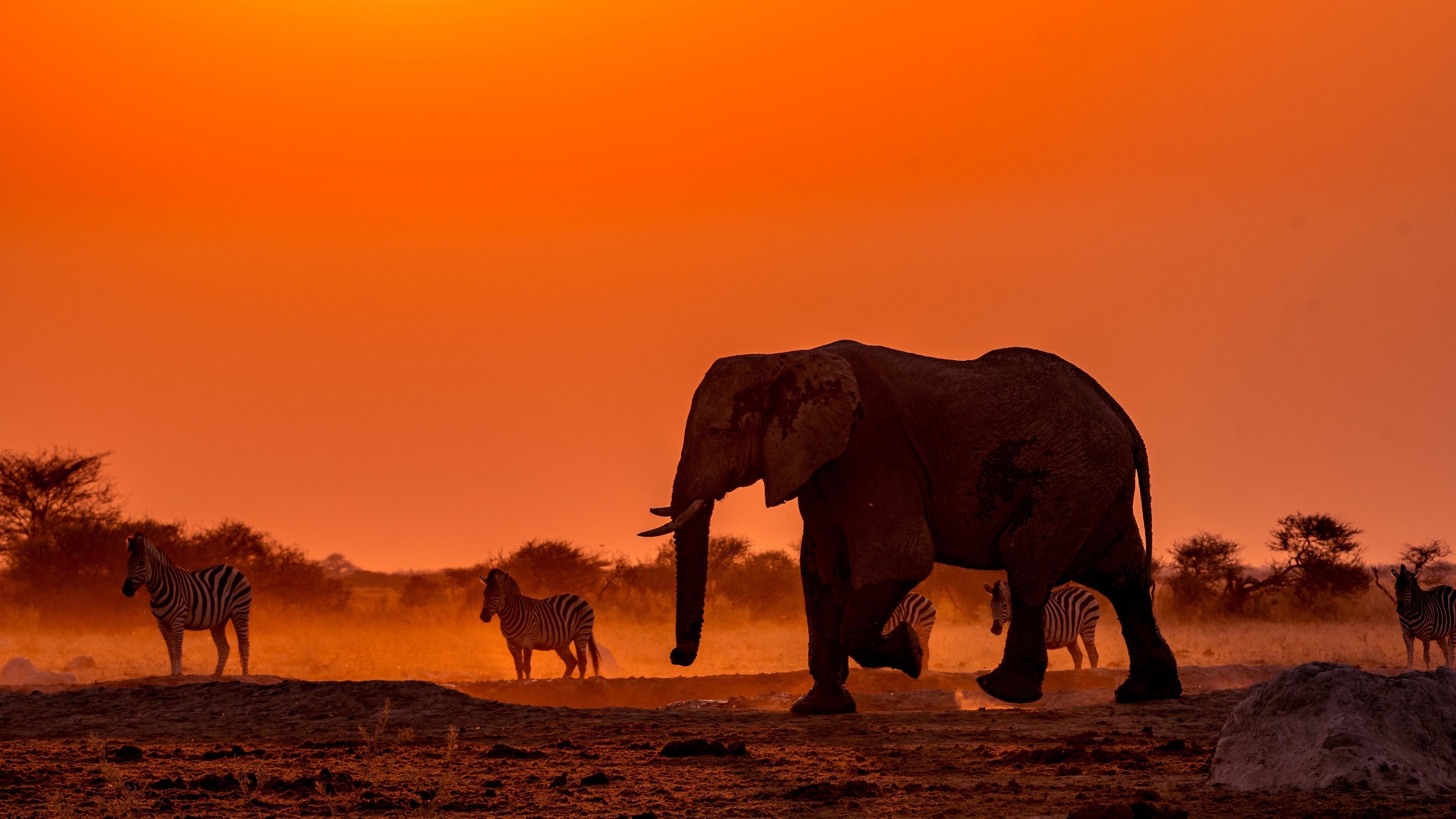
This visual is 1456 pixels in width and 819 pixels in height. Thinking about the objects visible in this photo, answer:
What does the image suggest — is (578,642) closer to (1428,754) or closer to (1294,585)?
(1428,754)

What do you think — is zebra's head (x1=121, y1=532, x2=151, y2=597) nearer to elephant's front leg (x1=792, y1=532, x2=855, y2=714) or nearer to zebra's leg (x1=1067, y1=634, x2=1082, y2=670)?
elephant's front leg (x1=792, y1=532, x2=855, y2=714)

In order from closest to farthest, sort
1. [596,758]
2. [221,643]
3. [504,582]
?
1. [596,758]
2. [221,643]
3. [504,582]

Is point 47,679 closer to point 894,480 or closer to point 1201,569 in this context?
point 894,480

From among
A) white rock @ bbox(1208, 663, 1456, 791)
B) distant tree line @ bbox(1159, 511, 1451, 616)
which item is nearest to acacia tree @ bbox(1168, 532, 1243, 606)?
distant tree line @ bbox(1159, 511, 1451, 616)

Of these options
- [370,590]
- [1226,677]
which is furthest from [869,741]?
[370,590]

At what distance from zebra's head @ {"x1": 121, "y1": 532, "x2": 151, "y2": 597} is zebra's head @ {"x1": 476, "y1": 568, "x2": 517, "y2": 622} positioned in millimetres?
4508

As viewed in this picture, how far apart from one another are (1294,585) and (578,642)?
2424cm

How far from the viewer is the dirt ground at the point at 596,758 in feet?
26.0

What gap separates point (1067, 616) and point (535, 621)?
7.73m

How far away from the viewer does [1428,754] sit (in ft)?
26.2

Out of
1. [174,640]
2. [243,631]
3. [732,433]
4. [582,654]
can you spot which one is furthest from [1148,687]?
[243,631]


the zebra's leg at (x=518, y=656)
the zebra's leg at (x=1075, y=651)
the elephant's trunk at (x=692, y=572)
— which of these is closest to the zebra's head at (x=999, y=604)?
the zebra's leg at (x=1075, y=651)

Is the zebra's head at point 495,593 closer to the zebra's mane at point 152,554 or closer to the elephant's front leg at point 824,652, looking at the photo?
the zebra's mane at point 152,554

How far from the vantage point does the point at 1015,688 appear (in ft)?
43.0
